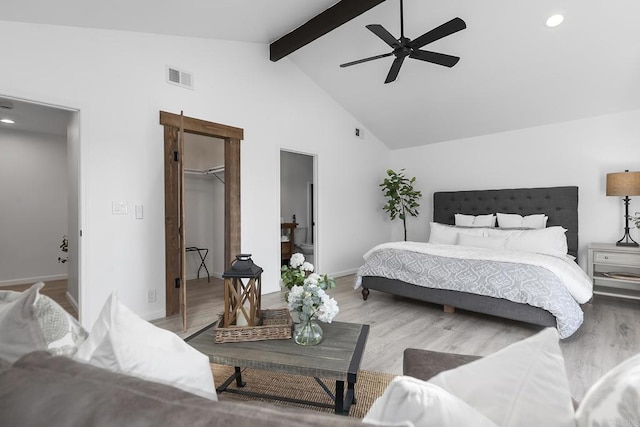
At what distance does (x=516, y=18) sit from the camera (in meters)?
3.13

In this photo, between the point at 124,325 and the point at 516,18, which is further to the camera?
the point at 516,18

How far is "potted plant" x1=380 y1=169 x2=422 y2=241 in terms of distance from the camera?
18.5ft

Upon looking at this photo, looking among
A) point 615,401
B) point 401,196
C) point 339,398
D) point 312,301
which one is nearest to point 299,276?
point 312,301

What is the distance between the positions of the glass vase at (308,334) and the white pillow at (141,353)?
0.98 m

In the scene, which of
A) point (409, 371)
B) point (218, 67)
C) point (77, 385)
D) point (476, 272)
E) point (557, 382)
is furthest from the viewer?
point (218, 67)

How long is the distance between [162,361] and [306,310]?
1033 millimetres

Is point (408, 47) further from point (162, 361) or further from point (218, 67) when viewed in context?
point (162, 361)

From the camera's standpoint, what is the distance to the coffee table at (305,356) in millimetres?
1414

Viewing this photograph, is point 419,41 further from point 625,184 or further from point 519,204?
point 519,204

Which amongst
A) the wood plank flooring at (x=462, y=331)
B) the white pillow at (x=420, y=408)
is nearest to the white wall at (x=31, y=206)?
the wood plank flooring at (x=462, y=331)

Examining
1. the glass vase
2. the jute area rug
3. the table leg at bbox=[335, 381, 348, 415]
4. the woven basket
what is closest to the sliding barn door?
the jute area rug

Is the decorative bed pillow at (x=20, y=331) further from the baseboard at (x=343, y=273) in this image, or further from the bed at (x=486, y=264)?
the baseboard at (x=343, y=273)

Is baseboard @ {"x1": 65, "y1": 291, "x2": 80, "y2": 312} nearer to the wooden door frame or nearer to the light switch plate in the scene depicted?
the wooden door frame

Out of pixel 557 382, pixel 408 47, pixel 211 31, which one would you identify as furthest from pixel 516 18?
pixel 557 382
